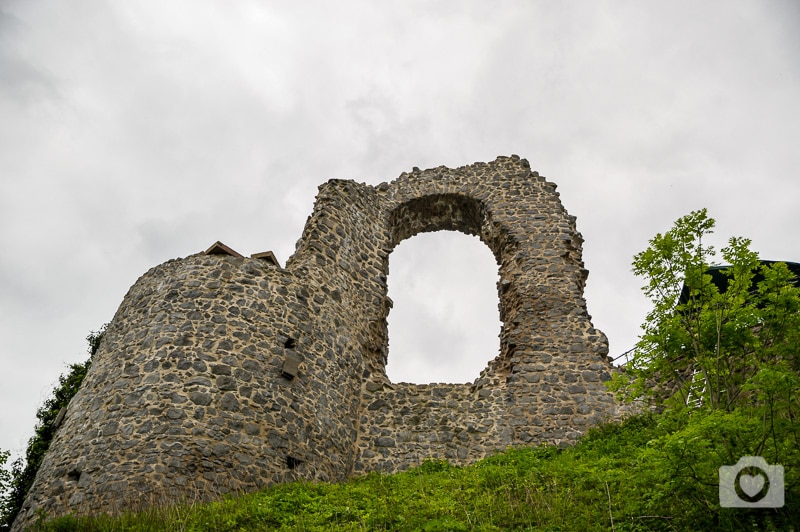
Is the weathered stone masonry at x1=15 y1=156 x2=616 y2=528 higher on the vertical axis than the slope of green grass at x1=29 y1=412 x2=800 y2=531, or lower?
higher

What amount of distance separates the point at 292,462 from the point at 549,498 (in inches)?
176

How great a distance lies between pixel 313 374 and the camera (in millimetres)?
12062

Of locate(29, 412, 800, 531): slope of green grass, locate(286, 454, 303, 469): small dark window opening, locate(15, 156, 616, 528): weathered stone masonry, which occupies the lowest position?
locate(29, 412, 800, 531): slope of green grass

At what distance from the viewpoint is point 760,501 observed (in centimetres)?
591

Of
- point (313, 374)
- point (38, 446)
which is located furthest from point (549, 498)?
point (38, 446)

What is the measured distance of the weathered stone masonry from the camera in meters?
9.97

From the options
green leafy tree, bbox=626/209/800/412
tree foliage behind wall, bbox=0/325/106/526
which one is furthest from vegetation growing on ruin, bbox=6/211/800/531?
tree foliage behind wall, bbox=0/325/106/526

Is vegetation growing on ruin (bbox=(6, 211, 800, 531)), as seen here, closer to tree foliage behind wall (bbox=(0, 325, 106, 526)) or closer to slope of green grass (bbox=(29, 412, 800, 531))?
slope of green grass (bbox=(29, 412, 800, 531))

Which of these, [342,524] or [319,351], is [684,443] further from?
[319,351]

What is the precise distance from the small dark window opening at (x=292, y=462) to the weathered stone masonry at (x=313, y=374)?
0.03 m

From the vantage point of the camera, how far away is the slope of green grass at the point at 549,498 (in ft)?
20.1

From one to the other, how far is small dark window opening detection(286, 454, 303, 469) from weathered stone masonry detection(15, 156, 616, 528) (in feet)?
0.11

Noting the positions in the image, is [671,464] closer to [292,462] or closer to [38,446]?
[292,462]

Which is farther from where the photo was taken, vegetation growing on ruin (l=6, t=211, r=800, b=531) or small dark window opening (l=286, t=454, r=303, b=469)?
small dark window opening (l=286, t=454, r=303, b=469)
